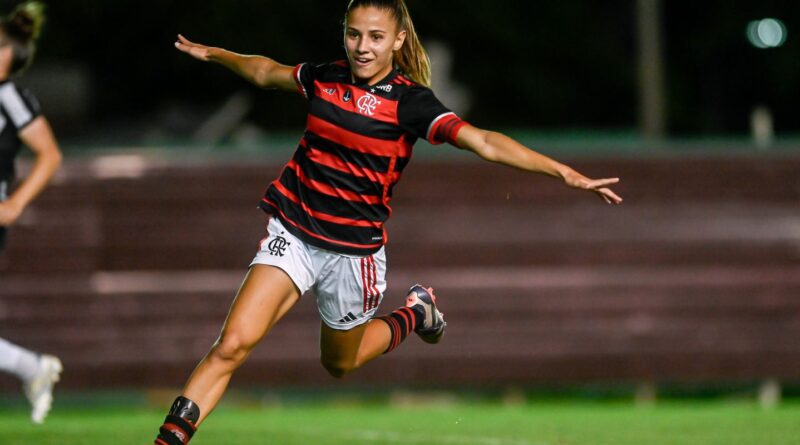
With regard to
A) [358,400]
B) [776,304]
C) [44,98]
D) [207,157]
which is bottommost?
[358,400]

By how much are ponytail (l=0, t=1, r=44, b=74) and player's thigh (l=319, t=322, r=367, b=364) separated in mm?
2567

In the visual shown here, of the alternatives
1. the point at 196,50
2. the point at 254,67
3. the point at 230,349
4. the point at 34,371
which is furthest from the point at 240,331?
the point at 34,371

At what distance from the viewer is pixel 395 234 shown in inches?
473

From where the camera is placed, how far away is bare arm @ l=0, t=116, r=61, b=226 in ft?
28.0

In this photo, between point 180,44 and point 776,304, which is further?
point 776,304

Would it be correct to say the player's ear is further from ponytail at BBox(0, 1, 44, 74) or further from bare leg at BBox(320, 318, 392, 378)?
ponytail at BBox(0, 1, 44, 74)

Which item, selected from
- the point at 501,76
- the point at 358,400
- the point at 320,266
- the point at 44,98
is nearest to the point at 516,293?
the point at 358,400

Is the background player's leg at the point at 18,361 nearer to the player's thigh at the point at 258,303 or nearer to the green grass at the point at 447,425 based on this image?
the green grass at the point at 447,425

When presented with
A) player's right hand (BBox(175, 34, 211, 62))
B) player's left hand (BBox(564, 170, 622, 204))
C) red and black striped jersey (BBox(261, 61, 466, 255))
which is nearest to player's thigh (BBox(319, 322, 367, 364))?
red and black striped jersey (BBox(261, 61, 466, 255))

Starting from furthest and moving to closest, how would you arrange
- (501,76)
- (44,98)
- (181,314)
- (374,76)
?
(501,76) < (44,98) < (181,314) < (374,76)

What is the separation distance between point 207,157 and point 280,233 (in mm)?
4974

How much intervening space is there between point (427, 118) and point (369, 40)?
18.2 inches

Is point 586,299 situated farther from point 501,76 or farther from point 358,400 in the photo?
point 501,76

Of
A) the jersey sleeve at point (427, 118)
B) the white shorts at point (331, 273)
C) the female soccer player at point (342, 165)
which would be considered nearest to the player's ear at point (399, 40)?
the female soccer player at point (342, 165)
